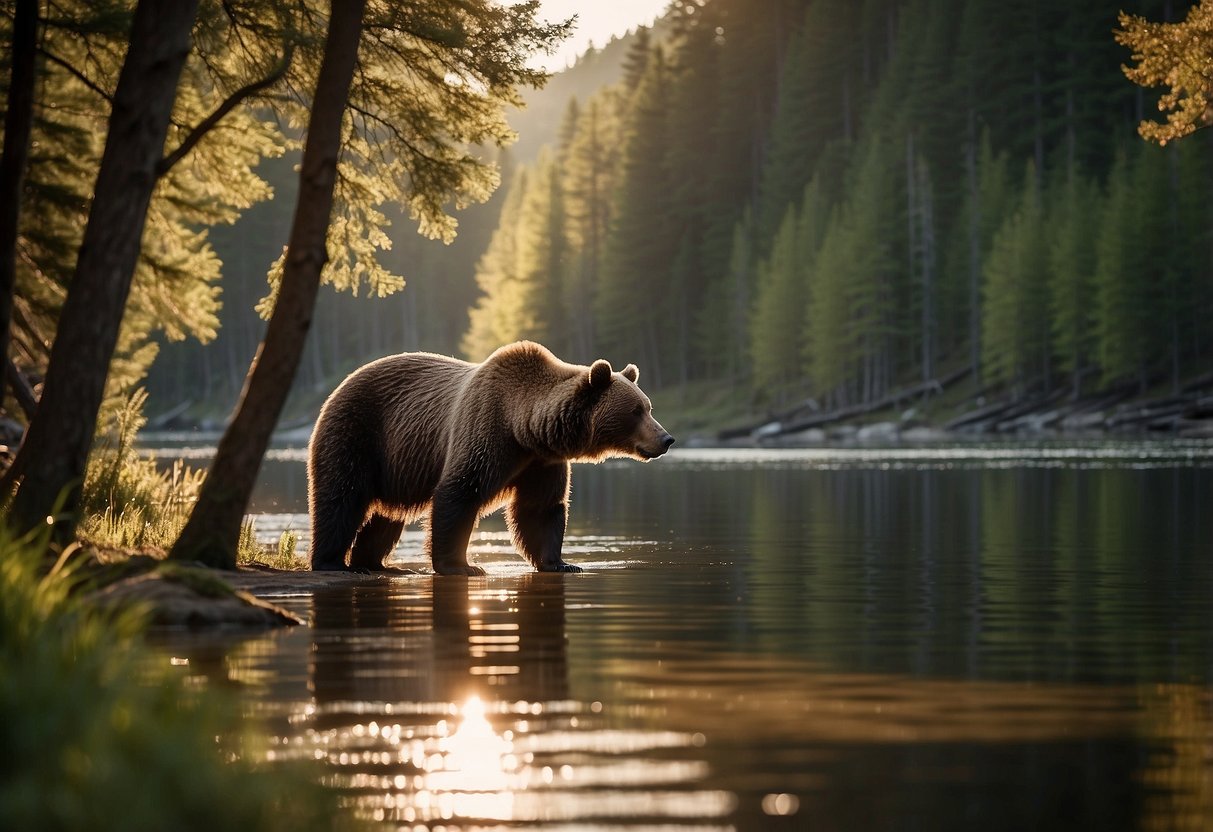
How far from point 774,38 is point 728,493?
98740 millimetres

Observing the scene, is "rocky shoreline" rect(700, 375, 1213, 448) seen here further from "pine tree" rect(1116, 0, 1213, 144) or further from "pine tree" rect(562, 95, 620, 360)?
"pine tree" rect(1116, 0, 1213, 144)

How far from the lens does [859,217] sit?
87000mm

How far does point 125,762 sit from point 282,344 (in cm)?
811

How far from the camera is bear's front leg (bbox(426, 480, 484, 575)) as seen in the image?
48.0 feet

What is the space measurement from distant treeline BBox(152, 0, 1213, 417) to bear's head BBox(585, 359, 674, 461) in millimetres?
59328

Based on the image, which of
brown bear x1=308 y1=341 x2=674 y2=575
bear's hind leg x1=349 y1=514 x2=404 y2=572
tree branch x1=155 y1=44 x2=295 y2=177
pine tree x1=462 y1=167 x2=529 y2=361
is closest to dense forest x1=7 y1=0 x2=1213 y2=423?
pine tree x1=462 y1=167 x2=529 y2=361

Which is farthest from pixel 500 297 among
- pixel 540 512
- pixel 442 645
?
pixel 442 645

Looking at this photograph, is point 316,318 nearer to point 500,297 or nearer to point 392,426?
point 500,297

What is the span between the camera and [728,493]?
30984 millimetres

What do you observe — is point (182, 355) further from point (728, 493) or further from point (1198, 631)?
point (1198, 631)

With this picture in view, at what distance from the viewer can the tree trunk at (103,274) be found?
11.2 meters

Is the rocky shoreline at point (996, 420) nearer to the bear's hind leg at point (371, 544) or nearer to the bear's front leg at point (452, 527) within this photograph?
the bear's hind leg at point (371, 544)

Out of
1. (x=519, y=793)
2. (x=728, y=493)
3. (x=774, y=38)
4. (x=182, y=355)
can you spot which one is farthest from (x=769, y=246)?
(x=519, y=793)

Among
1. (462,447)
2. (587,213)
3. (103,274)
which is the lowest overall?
(462,447)
